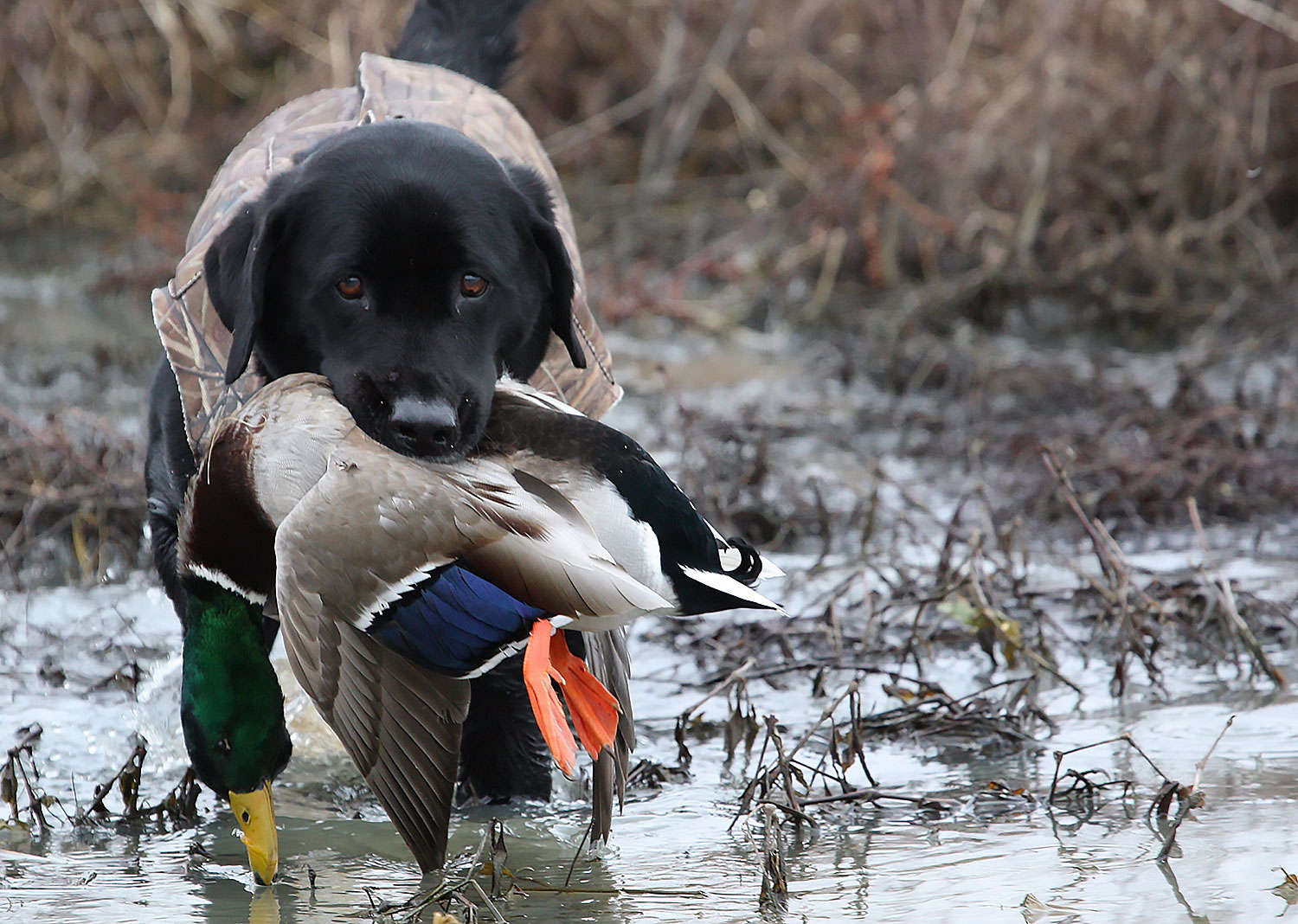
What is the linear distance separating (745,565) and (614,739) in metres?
0.37

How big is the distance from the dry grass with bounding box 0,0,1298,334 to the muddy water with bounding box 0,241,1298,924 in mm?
3720

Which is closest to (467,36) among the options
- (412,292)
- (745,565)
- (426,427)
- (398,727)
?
(412,292)

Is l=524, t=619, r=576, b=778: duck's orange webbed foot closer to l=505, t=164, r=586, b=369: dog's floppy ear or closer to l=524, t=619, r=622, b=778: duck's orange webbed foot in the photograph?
l=524, t=619, r=622, b=778: duck's orange webbed foot

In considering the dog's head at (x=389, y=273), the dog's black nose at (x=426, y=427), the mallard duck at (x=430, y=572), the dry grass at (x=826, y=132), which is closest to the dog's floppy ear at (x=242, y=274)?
the dog's head at (x=389, y=273)

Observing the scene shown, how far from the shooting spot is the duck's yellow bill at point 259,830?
2.68 m

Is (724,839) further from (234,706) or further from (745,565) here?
(234,706)

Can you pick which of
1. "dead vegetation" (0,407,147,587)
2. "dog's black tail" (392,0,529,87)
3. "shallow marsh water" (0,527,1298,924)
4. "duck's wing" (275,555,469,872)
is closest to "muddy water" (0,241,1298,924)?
"shallow marsh water" (0,527,1298,924)

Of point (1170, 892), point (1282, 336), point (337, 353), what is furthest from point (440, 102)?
point (1282, 336)

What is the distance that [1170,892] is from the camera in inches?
94.0

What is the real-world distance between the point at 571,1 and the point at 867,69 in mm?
1833

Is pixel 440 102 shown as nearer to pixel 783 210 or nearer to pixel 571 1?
pixel 783 210

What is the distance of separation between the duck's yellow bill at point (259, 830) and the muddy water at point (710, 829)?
0.04m

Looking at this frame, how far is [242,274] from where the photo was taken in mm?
3084

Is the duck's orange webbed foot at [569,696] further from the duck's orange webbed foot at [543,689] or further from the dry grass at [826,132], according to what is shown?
the dry grass at [826,132]
